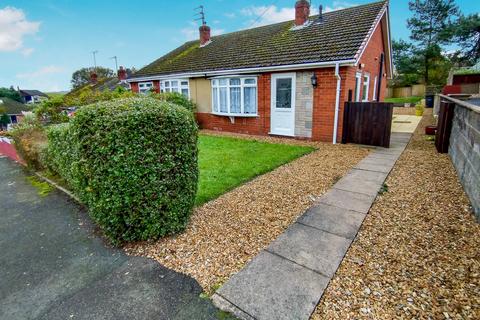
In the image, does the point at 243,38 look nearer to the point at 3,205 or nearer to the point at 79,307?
the point at 3,205

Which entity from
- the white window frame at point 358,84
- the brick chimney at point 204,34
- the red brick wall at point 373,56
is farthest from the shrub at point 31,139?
the brick chimney at point 204,34

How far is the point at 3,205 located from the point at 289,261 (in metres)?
5.40

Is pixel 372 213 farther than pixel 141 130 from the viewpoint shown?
Yes

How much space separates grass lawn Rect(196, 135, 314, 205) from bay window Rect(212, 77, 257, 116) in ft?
5.78

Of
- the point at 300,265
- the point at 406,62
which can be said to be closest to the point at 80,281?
the point at 300,265

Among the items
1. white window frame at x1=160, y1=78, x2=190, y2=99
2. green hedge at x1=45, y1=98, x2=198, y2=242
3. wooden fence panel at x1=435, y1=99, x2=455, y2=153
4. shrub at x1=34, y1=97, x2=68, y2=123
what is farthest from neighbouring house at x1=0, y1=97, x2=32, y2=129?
wooden fence panel at x1=435, y1=99, x2=455, y2=153

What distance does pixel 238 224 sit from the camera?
347cm

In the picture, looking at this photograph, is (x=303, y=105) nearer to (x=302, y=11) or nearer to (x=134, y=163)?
(x=302, y=11)

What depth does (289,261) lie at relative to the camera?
8.62 ft

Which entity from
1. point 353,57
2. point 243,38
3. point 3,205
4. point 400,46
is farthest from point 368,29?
point 400,46

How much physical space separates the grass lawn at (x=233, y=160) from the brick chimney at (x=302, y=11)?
645 cm

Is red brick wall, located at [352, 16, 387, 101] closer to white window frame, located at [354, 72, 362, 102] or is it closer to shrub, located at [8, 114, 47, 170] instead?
white window frame, located at [354, 72, 362, 102]

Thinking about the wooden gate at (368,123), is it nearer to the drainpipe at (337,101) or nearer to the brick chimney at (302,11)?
the drainpipe at (337,101)

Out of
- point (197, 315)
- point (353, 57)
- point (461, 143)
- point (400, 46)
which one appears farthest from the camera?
point (400, 46)
